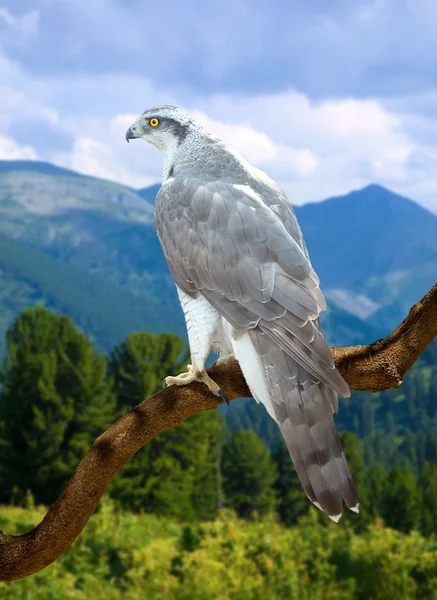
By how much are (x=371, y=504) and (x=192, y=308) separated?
26580 mm

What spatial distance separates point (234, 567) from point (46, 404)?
14676mm

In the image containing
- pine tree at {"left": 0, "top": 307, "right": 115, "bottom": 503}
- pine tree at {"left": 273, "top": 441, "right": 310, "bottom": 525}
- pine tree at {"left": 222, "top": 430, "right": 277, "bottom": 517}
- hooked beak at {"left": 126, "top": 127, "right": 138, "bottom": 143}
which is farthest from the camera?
pine tree at {"left": 273, "top": 441, "right": 310, "bottom": 525}

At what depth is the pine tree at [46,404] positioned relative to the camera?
76.1ft

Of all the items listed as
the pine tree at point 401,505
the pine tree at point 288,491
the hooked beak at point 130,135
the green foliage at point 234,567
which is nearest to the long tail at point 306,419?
the hooked beak at point 130,135

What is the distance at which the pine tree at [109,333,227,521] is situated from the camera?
79.5 feet

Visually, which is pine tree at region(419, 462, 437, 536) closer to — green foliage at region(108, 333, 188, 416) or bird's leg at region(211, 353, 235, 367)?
green foliage at region(108, 333, 188, 416)

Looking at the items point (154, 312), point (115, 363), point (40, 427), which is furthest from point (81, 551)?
point (154, 312)

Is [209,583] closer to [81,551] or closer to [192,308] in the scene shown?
[81,551]

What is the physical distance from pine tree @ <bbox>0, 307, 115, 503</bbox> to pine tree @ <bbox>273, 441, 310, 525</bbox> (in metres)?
8.90

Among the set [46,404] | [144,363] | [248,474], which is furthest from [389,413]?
[46,404]

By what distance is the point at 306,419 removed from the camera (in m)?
3.43

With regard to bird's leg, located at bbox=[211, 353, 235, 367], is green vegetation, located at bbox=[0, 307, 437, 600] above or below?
above

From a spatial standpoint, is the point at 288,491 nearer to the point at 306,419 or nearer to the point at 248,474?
the point at 248,474

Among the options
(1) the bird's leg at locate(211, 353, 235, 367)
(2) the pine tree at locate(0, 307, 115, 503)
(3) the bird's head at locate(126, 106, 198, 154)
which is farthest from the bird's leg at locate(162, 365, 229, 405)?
(2) the pine tree at locate(0, 307, 115, 503)
